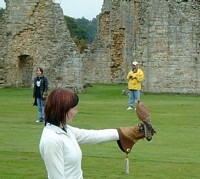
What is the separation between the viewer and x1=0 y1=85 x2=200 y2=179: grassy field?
1192 centimetres

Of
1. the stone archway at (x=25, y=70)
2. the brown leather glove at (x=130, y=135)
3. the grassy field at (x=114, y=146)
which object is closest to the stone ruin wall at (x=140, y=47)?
the stone archway at (x=25, y=70)

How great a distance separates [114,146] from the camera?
15.1 m

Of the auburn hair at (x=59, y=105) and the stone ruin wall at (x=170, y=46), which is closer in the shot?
the auburn hair at (x=59, y=105)

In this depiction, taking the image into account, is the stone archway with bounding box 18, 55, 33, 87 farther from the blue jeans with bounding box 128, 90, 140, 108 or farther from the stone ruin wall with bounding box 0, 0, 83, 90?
the blue jeans with bounding box 128, 90, 140, 108

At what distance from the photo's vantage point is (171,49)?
35.0m

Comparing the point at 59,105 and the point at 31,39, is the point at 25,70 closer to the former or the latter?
the point at 31,39

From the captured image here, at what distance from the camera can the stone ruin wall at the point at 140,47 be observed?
34.9m

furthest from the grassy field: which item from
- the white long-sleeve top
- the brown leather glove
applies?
the white long-sleeve top

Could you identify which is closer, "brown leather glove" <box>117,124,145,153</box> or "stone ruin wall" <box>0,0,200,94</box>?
"brown leather glove" <box>117,124,145,153</box>

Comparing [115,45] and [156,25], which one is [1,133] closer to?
[156,25]

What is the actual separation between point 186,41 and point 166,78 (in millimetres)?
2003

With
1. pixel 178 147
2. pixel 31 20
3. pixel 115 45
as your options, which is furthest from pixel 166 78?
pixel 178 147

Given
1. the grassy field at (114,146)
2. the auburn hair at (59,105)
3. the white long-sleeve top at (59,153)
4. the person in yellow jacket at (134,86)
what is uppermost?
the auburn hair at (59,105)

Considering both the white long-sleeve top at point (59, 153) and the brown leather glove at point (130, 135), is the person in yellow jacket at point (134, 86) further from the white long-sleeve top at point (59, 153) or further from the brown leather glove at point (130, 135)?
the white long-sleeve top at point (59, 153)
